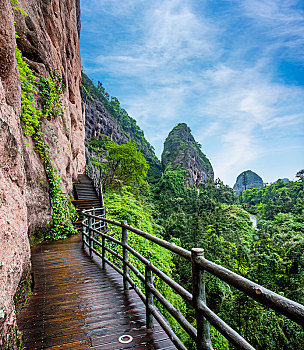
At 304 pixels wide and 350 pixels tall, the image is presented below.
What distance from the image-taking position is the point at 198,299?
1.55m

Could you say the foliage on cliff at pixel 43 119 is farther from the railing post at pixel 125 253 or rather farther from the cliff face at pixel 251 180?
the cliff face at pixel 251 180

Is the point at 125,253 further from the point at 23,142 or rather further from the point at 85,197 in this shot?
the point at 85,197

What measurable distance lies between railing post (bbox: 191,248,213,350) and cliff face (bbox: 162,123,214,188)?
45.9 meters

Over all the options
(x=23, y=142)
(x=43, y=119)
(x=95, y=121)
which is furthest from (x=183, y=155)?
(x=23, y=142)

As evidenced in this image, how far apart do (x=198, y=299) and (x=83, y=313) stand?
6.68ft

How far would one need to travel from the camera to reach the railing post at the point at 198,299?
1.51 m

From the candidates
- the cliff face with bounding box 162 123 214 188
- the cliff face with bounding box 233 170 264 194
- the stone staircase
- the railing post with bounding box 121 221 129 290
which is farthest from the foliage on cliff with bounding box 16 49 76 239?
the cliff face with bounding box 233 170 264 194

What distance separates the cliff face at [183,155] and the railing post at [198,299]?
45861mm

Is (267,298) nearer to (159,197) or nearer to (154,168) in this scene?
(159,197)

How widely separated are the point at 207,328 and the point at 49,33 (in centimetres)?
1393

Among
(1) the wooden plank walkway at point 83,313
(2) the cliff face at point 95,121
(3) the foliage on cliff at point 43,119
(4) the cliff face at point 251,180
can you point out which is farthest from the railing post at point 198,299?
(4) the cliff face at point 251,180

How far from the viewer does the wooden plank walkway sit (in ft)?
7.43

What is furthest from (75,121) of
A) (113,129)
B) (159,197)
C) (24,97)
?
(113,129)

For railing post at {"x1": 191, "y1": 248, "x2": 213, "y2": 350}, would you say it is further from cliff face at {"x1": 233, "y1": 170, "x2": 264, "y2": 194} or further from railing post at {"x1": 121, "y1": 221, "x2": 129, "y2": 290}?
cliff face at {"x1": 233, "y1": 170, "x2": 264, "y2": 194}
